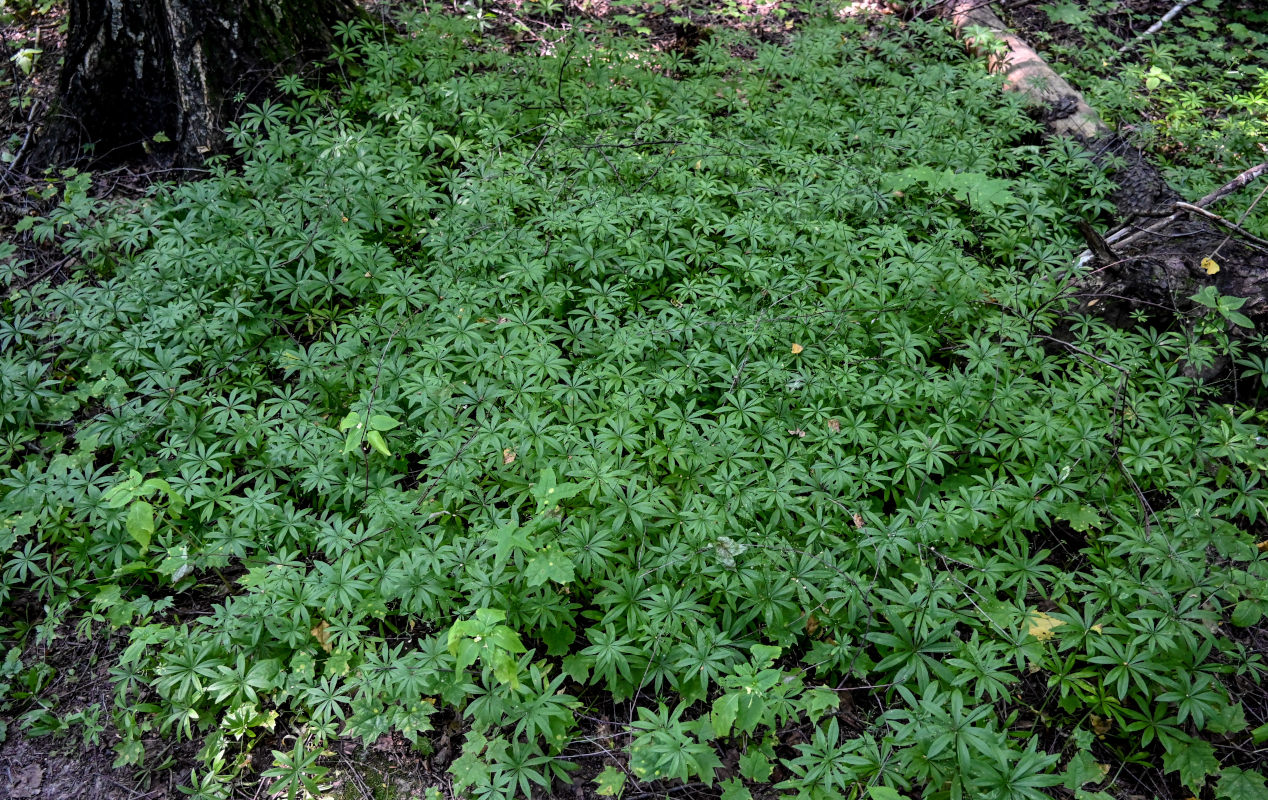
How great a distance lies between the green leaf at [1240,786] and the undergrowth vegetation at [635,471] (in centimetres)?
2

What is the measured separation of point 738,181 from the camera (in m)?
4.95

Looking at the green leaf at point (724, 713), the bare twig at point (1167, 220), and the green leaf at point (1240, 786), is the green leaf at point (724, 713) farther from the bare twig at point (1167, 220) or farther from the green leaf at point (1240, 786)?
the bare twig at point (1167, 220)

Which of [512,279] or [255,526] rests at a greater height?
[512,279]

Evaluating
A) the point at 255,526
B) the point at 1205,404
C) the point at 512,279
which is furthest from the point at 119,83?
the point at 1205,404

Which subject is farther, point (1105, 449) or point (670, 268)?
point (670, 268)

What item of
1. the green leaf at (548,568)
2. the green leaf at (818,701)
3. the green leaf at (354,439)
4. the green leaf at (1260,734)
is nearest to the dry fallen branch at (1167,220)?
the green leaf at (1260,734)

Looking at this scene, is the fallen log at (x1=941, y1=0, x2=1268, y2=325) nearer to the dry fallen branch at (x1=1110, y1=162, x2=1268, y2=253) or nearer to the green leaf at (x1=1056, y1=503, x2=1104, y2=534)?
the dry fallen branch at (x1=1110, y1=162, x2=1268, y2=253)

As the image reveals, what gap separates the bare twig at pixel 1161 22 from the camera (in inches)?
275

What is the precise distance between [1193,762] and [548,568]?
2615 mm

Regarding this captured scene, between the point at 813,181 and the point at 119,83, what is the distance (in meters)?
4.95

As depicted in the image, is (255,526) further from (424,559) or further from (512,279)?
(512,279)

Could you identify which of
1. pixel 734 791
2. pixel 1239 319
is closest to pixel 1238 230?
pixel 1239 319

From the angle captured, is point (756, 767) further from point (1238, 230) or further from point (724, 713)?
point (1238, 230)

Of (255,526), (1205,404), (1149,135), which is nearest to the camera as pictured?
(255,526)
